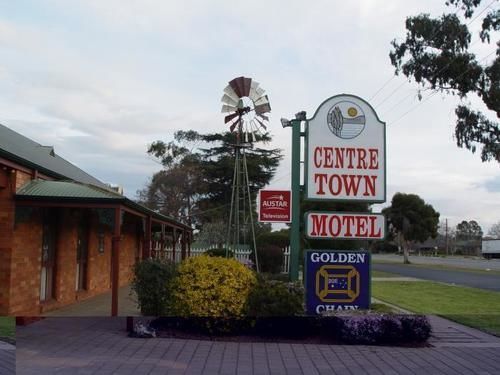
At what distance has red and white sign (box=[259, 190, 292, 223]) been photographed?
43.7 feet

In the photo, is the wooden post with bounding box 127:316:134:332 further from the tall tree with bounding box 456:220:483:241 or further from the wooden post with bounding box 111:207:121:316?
the tall tree with bounding box 456:220:483:241

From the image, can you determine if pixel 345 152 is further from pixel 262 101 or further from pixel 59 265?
pixel 59 265

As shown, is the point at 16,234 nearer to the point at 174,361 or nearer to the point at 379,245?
the point at 174,361

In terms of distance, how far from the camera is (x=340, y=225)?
989cm

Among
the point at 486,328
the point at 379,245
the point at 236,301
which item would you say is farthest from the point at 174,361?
the point at 379,245

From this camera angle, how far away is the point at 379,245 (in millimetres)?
106562

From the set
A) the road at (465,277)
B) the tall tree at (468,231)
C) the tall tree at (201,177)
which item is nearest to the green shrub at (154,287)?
the road at (465,277)

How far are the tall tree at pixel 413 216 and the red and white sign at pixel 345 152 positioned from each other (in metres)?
45.4

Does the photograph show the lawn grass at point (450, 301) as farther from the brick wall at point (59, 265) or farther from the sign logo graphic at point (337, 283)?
the brick wall at point (59, 265)

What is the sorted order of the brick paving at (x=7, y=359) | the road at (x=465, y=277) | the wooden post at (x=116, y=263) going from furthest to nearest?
the road at (x=465, y=277) < the wooden post at (x=116, y=263) < the brick paving at (x=7, y=359)

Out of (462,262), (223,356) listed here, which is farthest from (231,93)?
(462,262)

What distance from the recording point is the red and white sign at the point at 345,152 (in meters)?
9.98

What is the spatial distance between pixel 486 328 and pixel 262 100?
7650mm

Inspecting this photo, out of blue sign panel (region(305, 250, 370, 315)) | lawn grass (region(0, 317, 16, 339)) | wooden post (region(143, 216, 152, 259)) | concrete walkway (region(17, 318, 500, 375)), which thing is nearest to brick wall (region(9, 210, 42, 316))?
lawn grass (region(0, 317, 16, 339))
